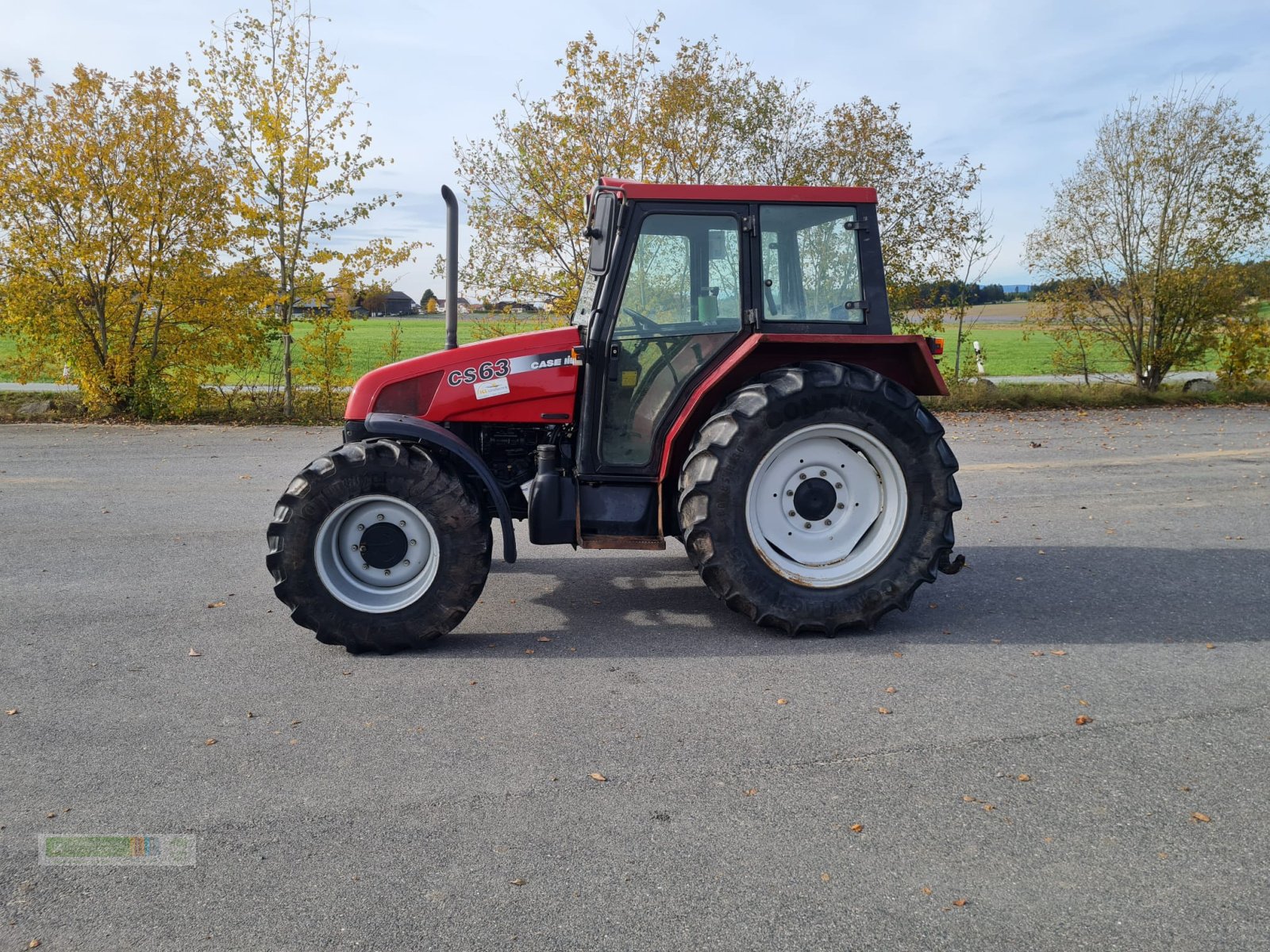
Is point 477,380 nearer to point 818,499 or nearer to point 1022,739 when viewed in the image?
point 818,499

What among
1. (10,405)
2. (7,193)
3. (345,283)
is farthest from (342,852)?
(10,405)

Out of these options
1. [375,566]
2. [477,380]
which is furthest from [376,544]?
[477,380]

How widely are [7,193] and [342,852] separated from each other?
13240 mm

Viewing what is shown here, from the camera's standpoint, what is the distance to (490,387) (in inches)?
205

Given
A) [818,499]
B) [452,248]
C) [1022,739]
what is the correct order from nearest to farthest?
[1022,739]
[452,248]
[818,499]

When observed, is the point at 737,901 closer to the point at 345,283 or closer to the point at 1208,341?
the point at 345,283

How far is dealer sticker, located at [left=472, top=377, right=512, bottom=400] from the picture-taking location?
5.20 metres

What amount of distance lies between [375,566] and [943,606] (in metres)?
3.22

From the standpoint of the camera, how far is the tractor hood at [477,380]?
520 cm

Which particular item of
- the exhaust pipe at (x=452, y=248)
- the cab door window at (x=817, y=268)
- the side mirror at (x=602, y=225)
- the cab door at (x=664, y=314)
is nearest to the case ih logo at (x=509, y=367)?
the cab door at (x=664, y=314)

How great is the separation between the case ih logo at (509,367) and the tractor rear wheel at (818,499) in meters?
0.85

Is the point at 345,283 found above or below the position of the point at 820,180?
below

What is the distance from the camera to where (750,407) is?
194 inches

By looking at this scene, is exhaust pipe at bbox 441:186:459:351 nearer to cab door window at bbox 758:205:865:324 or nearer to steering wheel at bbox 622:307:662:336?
steering wheel at bbox 622:307:662:336
